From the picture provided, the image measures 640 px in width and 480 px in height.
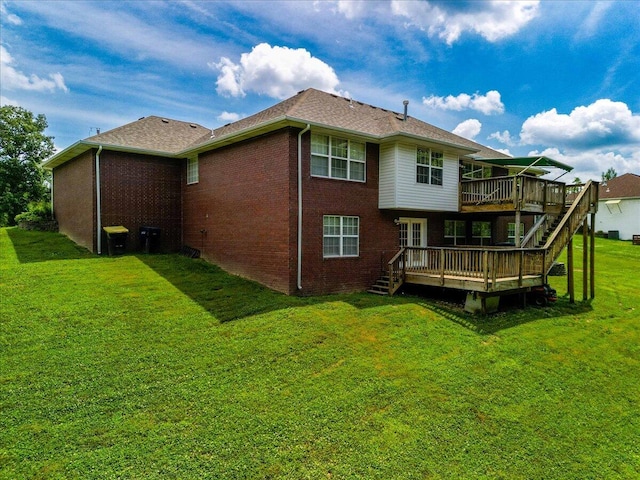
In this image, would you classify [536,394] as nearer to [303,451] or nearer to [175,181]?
[303,451]

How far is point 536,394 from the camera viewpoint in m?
7.15

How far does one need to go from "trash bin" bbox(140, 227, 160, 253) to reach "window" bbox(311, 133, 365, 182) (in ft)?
26.3

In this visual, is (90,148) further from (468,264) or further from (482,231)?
(482,231)

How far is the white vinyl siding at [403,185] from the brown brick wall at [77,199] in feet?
37.8

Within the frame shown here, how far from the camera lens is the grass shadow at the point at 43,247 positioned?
13980 mm

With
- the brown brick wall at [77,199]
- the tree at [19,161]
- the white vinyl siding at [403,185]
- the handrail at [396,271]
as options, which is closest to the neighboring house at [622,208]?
the white vinyl siding at [403,185]

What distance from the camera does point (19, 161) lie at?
3234cm

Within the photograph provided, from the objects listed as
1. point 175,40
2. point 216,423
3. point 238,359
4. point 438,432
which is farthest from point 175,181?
point 438,432

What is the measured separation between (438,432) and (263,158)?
959 centimetres

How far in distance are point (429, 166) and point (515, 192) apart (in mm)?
3055

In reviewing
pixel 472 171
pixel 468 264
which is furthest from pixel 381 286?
pixel 472 171

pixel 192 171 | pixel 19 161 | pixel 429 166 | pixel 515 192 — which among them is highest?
pixel 19 161

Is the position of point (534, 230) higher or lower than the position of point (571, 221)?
lower

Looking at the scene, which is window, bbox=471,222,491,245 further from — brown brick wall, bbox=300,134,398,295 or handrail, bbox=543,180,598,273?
brown brick wall, bbox=300,134,398,295
